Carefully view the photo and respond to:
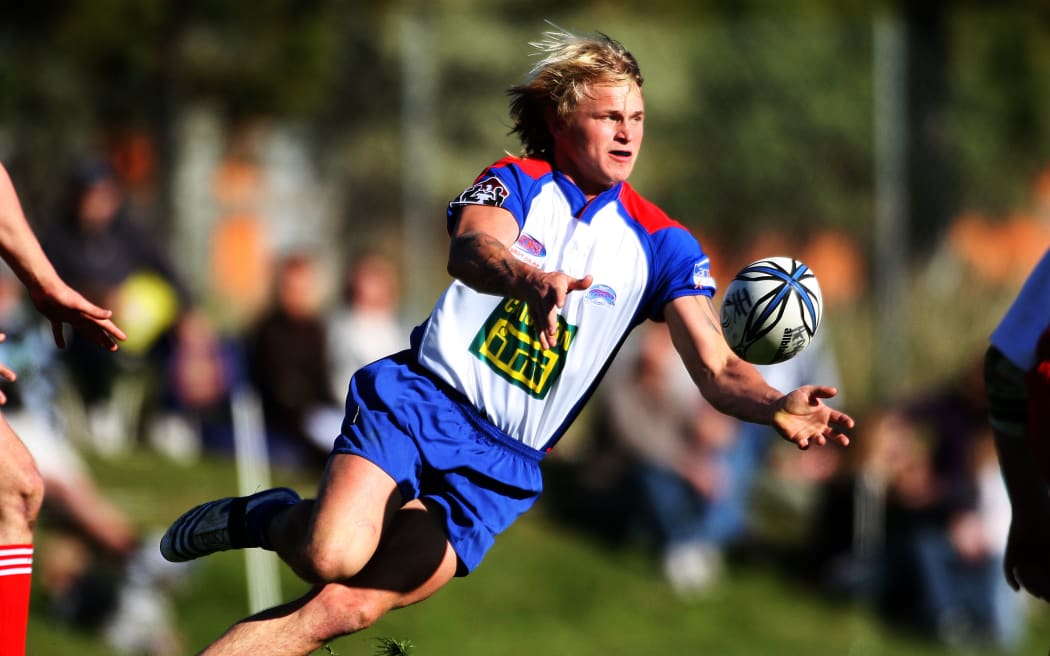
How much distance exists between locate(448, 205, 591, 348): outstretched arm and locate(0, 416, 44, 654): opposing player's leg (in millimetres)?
1374

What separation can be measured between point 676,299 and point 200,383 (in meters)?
5.44

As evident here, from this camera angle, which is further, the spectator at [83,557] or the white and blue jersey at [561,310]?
the spectator at [83,557]

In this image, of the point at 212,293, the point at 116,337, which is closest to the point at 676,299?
the point at 116,337

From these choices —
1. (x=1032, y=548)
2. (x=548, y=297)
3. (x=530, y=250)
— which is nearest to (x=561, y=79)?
(x=530, y=250)

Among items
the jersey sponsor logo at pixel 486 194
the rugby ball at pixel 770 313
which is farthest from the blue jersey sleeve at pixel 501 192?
the rugby ball at pixel 770 313

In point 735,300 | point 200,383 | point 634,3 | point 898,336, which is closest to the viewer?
point 735,300

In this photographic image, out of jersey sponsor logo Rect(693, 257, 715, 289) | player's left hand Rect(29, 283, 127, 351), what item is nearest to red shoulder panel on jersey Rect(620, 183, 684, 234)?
jersey sponsor logo Rect(693, 257, 715, 289)

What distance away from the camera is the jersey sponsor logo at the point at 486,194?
4.58 metres

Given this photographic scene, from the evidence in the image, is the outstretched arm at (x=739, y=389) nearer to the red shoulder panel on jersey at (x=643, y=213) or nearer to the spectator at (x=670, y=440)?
the red shoulder panel on jersey at (x=643, y=213)

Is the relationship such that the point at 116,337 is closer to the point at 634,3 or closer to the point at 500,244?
the point at 500,244

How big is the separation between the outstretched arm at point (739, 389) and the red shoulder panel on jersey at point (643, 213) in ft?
1.00

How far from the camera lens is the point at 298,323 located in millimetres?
9680

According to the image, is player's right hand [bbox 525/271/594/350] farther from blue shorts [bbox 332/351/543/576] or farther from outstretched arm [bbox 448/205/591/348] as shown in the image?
blue shorts [bbox 332/351/543/576]

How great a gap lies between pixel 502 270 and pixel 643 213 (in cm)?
94
